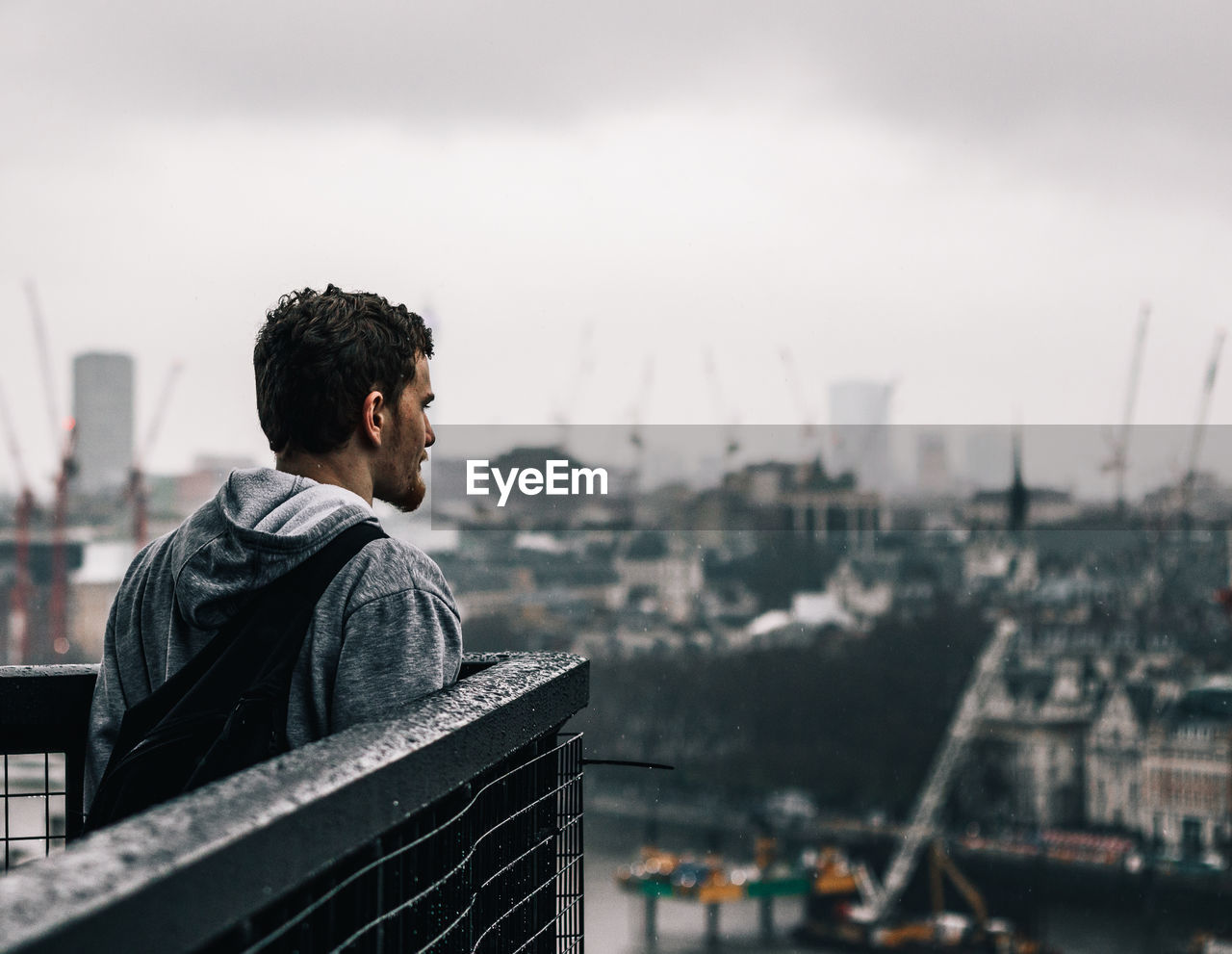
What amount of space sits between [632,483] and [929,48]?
23899 millimetres

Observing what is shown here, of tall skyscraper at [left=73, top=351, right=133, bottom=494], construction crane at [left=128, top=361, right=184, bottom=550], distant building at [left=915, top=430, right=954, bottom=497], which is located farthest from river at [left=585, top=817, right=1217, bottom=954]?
tall skyscraper at [left=73, top=351, right=133, bottom=494]

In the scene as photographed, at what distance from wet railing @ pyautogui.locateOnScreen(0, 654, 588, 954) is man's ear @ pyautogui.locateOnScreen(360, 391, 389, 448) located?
0.66 feet

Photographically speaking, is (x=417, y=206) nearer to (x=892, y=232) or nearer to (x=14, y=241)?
(x=14, y=241)

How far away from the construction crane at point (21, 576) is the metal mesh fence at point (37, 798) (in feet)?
149

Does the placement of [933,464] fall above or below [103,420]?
below

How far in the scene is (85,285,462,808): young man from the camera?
35.8 inches

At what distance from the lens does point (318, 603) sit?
91 cm

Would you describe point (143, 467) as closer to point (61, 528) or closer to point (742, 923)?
point (61, 528)

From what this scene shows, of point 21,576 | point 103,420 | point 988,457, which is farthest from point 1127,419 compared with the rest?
point 21,576

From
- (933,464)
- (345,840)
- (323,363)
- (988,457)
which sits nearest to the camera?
(345,840)

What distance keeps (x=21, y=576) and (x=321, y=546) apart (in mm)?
47328

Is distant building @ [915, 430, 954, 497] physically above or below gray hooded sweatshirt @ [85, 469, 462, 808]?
below

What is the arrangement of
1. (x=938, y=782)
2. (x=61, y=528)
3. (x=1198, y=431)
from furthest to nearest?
(x=1198, y=431), (x=938, y=782), (x=61, y=528)

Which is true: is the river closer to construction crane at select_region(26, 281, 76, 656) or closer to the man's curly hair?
construction crane at select_region(26, 281, 76, 656)
